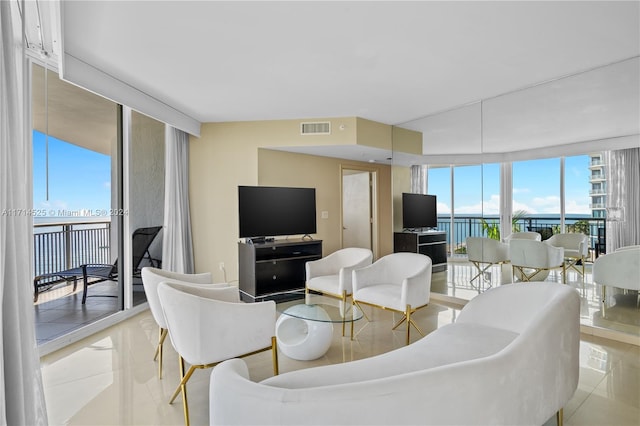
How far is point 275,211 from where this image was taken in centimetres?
501

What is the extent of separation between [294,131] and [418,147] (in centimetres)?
185

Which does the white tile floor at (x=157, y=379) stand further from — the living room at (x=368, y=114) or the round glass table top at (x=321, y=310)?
the round glass table top at (x=321, y=310)

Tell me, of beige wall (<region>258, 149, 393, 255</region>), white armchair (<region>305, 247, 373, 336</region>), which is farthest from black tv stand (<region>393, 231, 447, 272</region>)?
beige wall (<region>258, 149, 393, 255</region>)

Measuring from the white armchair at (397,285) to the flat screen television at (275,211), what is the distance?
1.64 meters

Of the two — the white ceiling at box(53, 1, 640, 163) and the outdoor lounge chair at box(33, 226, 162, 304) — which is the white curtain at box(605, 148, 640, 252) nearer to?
the white ceiling at box(53, 1, 640, 163)

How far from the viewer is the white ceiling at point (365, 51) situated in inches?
95.7

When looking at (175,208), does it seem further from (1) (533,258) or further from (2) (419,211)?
(1) (533,258)

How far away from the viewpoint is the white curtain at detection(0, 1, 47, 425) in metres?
1.73

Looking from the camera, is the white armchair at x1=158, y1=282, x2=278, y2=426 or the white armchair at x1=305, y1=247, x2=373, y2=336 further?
the white armchair at x1=305, y1=247, x2=373, y2=336

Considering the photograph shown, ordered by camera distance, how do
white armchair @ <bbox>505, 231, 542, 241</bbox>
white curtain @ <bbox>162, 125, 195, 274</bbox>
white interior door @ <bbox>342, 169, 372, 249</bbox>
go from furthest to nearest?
1. white interior door @ <bbox>342, 169, 372, 249</bbox>
2. white curtain @ <bbox>162, 125, 195, 274</bbox>
3. white armchair @ <bbox>505, 231, 542, 241</bbox>

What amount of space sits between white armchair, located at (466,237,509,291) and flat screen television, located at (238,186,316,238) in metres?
2.24

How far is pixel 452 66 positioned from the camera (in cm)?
335

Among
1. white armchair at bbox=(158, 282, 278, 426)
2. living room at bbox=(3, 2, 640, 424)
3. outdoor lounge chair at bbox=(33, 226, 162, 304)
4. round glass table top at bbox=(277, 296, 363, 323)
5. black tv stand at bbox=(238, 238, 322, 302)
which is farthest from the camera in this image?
black tv stand at bbox=(238, 238, 322, 302)

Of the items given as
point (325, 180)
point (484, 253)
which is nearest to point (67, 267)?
point (325, 180)
